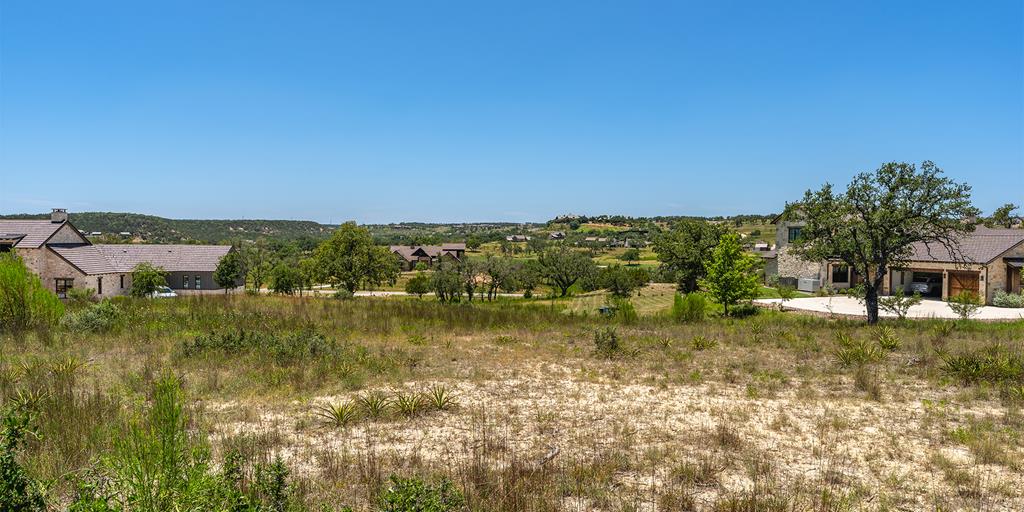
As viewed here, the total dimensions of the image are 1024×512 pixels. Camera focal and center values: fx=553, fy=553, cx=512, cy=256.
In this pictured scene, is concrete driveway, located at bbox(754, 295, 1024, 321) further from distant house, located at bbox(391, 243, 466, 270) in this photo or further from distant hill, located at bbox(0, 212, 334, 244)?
distant hill, located at bbox(0, 212, 334, 244)

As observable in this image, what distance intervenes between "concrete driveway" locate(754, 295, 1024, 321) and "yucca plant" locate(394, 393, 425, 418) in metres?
24.2

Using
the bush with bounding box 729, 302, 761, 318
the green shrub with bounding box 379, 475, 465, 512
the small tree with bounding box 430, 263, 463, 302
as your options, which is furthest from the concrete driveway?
the green shrub with bounding box 379, 475, 465, 512

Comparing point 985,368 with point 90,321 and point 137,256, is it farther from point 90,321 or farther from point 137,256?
point 137,256

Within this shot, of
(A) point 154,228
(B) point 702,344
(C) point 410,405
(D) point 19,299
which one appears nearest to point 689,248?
(B) point 702,344

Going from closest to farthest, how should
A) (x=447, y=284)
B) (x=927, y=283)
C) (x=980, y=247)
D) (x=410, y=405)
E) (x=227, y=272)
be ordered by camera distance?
(x=410, y=405) < (x=980, y=247) < (x=927, y=283) < (x=447, y=284) < (x=227, y=272)

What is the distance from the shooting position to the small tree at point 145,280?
40300mm

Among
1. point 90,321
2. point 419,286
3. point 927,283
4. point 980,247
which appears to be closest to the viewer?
point 90,321

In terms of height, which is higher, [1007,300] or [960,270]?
[960,270]

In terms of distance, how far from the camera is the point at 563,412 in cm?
915

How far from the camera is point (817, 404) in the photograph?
9.75m

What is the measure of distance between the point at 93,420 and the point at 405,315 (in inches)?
540

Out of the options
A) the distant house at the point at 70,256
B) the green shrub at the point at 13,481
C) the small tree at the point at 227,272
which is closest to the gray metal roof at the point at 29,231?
the distant house at the point at 70,256

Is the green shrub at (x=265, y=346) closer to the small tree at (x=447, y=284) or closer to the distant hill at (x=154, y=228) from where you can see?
the small tree at (x=447, y=284)

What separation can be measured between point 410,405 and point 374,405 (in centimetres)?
57
